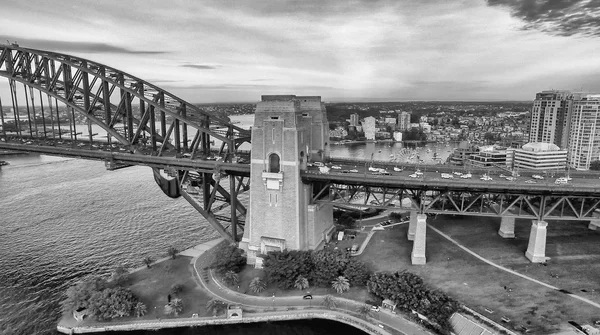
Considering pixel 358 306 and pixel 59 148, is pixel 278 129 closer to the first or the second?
pixel 358 306

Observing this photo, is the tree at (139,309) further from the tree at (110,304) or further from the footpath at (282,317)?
the footpath at (282,317)

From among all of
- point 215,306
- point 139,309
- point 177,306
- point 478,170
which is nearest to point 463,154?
point 478,170

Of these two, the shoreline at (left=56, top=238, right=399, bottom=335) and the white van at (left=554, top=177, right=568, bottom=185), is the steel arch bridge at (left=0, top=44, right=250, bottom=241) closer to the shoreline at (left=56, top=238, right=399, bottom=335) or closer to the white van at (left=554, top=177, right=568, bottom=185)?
the shoreline at (left=56, top=238, right=399, bottom=335)

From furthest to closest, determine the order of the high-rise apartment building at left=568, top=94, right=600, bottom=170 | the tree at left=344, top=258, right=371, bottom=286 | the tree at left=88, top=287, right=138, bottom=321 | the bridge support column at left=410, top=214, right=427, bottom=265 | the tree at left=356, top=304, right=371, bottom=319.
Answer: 1. the high-rise apartment building at left=568, top=94, right=600, bottom=170
2. the bridge support column at left=410, top=214, right=427, bottom=265
3. the tree at left=344, top=258, right=371, bottom=286
4. the tree at left=88, top=287, right=138, bottom=321
5. the tree at left=356, top=304, right=371, bottom=319

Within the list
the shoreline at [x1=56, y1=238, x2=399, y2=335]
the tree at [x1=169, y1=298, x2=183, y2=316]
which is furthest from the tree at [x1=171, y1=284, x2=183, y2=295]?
the shoreline at [x1=56, y1=238, x2=399, y2=335]

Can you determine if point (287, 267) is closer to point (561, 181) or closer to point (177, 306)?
point (177, 306)

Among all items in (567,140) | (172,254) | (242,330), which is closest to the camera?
(242,330)

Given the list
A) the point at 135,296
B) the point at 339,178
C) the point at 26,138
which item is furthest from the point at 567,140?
the point at 26,138
